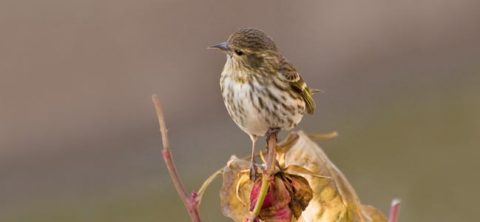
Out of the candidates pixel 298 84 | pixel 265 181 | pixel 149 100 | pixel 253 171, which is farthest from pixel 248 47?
pixel 149 100

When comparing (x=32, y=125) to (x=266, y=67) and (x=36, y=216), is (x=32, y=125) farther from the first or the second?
(x=266, y=67)

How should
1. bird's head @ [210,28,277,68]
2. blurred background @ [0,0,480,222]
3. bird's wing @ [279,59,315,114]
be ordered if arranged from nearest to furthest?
bird's head @ [210,28,277,68], bird's wing @ [279,59,315,114], blurred background @ [0,0,480,222]

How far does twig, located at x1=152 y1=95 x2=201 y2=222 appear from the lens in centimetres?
116

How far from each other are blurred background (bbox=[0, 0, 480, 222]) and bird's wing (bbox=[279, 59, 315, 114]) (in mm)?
4162

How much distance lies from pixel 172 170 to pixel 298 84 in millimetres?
1155

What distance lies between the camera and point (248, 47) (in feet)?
7.13

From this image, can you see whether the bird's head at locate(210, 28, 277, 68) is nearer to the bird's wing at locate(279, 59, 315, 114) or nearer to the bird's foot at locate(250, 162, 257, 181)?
the bird's wing at locate(279, 59, 315, 114)

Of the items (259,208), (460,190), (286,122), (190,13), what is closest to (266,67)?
(286,122)

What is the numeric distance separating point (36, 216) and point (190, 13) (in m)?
1.63

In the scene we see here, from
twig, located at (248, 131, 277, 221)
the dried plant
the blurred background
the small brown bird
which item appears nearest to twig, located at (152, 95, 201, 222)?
twig, located at (248, 131, 277, 221)

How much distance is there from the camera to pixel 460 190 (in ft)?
20.4

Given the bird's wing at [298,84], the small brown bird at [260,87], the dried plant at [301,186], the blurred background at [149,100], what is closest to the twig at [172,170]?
the dried plant at [301,186]

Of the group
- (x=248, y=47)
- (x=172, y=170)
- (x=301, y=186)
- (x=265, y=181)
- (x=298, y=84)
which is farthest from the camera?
(x=298, y=84)

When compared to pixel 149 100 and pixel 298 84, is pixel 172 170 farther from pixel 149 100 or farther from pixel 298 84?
pixel 149 100
